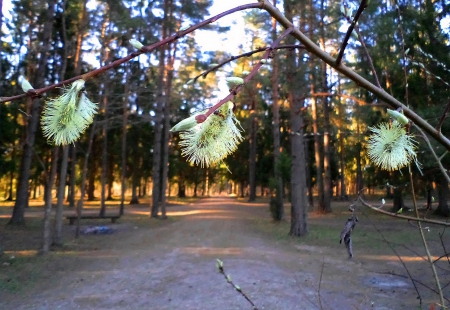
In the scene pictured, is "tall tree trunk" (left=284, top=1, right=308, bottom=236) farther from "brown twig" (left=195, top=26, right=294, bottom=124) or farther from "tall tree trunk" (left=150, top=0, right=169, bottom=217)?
"brown twig" (left=195, top=26, right=294, bottom=124)

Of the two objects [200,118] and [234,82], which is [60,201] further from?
[200,118]

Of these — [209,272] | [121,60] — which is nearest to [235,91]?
[121,60]

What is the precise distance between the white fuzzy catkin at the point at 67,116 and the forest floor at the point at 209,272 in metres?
2.97

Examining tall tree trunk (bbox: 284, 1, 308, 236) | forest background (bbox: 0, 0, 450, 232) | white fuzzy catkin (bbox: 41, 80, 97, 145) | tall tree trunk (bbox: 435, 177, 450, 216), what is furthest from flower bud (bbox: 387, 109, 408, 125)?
tall tree trunk (bbox: 435, 177, 450, 216)

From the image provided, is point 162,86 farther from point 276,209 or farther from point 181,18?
point 276,209

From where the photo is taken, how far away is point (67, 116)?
1.43m

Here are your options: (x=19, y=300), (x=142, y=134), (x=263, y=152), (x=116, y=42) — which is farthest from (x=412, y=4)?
(x=263, y=152)

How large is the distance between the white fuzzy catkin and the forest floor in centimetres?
297

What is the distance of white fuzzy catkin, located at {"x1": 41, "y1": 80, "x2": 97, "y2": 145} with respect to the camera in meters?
1.42

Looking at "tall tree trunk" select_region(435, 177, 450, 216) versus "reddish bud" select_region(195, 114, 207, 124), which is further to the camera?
"tall tree trunk" select_region(435, 177, 450, 216)

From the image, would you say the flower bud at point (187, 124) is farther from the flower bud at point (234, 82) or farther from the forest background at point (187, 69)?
the forest background at point (187, 69)

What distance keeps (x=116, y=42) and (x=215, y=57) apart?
5246mm

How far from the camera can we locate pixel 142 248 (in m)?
13.5

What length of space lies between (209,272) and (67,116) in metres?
8.62
